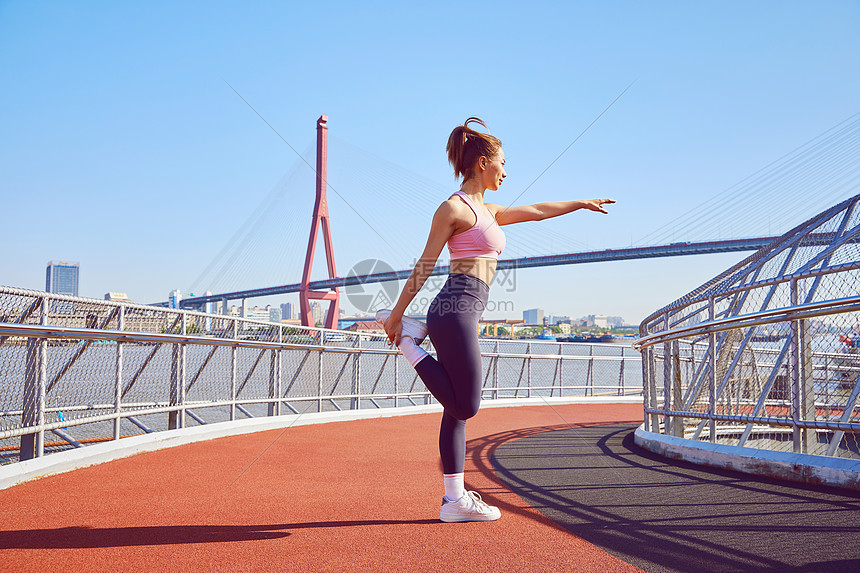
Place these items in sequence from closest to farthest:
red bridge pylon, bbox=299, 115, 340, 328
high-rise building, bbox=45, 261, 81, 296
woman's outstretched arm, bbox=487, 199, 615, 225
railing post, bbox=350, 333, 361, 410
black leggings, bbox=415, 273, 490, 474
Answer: black leggings, bbox=415, 273, 490, 474
woman's outstretched arm, bbox=487, 199, 615, 225
railing post, bbox=350, 333, 361, 410
red bridge pylon, bbox=299, 115, 340, 328
high-rise building, bbox=45, 261, 81, 296

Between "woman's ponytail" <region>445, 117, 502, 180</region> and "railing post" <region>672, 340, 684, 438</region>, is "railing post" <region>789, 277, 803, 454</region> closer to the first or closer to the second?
"railing post" <region>672, 340, 684, 438</region>

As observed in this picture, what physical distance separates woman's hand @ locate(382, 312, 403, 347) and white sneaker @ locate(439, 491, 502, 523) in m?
0.74

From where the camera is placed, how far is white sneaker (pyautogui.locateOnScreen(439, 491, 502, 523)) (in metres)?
2.86

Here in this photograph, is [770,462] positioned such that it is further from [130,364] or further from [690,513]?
[130,364]

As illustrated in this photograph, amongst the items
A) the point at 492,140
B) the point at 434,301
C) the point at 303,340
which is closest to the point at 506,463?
the point at 434,301

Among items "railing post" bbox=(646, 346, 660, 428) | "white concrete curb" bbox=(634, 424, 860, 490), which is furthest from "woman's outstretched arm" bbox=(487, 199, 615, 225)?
"railing post" bbox=(646, 346, 660, 428)

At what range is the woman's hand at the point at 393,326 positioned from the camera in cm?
286

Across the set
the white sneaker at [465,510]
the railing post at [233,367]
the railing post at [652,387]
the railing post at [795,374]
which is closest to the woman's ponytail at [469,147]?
the white sneaker at [465,510]

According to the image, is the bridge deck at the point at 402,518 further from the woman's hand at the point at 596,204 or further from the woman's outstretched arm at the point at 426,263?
the woman's hand at the point at 596,204

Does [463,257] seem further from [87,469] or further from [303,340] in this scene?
[303,340]

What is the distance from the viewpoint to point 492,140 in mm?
2908

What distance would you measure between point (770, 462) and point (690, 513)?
1.15m

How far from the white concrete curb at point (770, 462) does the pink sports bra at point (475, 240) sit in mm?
2190

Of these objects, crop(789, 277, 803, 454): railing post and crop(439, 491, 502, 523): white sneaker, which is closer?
crop(439, 491, 502, 523): white sneaker
